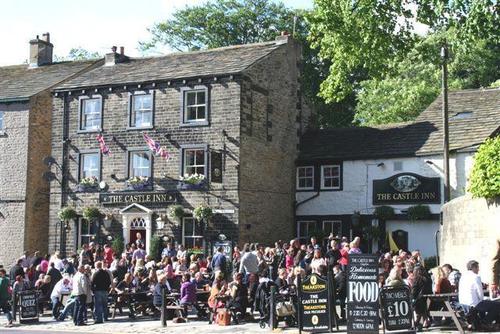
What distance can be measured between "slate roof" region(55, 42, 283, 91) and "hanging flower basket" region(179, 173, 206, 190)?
4.14 meters

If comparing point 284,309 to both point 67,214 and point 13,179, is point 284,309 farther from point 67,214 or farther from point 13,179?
point 13,179

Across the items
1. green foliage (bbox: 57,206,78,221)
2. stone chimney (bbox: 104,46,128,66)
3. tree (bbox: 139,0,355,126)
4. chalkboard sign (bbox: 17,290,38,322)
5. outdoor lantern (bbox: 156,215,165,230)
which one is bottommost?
chalkboard sign (bbox: 17,290,38,322)

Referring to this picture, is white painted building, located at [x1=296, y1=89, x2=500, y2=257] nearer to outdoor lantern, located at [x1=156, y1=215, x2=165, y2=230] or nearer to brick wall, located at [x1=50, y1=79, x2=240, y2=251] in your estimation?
brick wall, located at [x1=50, y1=79, x2=240, y2=251]

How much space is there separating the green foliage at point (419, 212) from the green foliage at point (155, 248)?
402 inches

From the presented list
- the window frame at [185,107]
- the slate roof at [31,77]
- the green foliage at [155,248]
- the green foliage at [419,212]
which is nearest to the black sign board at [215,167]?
the window frame at [185,107]

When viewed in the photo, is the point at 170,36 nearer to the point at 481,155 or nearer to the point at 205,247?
the point at 205,247

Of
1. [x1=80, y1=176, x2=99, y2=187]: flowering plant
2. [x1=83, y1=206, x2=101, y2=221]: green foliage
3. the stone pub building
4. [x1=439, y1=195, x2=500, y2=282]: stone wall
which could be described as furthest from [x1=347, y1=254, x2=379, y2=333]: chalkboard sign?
[x1=80, y1=176, x2=99, y2=187]: flowering plant

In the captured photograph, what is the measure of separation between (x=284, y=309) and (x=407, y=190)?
51.2 feet

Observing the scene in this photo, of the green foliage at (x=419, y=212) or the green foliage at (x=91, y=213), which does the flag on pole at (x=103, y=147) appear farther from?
the green foliage at (x=419, y=212)

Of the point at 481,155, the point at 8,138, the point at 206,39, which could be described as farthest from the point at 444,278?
the point at 206,39

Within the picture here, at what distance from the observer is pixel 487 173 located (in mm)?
18906

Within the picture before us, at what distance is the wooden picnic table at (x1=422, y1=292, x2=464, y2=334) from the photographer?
1530 centimetres

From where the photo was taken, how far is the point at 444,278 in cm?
1702

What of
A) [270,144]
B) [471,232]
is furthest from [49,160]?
[471,232]
